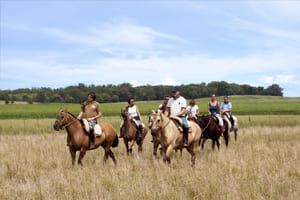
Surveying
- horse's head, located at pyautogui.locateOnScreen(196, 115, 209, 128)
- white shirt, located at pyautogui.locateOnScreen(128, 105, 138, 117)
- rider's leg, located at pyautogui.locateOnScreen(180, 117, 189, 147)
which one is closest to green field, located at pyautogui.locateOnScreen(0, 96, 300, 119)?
horse's head, located at pyautogui.locateOnScreen(196, 115, 209, 128)

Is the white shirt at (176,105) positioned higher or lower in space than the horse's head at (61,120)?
higher

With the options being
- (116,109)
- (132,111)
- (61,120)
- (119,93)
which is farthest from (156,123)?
(119,93)

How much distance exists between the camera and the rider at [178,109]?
792 cm

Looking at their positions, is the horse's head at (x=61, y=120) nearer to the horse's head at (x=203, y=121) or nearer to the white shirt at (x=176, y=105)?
the white shirt at (x=176, y=105)

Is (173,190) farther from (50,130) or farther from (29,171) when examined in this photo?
(50,130)

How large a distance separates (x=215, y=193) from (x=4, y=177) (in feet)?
18.6

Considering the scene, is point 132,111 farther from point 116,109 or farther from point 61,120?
point 116,109

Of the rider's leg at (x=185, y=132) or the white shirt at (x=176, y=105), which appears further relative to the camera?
the rider's leg at (x=185, y=132)

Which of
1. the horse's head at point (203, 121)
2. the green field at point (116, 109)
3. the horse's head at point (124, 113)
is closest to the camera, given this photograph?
the horse's head at point (124, 113)

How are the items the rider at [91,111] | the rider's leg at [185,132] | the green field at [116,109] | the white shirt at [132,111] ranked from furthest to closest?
the green field at [116,109] < the white shirt at [132,111] < the rider at [91,111] < the rider's leg at [185,132]

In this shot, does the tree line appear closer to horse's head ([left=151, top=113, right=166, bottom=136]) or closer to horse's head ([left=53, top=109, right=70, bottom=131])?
horse's head ([left=53, top=109, right=70, bottom=131])

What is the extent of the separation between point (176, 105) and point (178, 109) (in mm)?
139

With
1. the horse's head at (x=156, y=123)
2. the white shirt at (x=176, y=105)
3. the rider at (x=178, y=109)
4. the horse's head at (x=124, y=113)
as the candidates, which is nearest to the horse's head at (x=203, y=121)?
the horse's head at (x=124, y=113)

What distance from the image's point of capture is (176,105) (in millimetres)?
8023
